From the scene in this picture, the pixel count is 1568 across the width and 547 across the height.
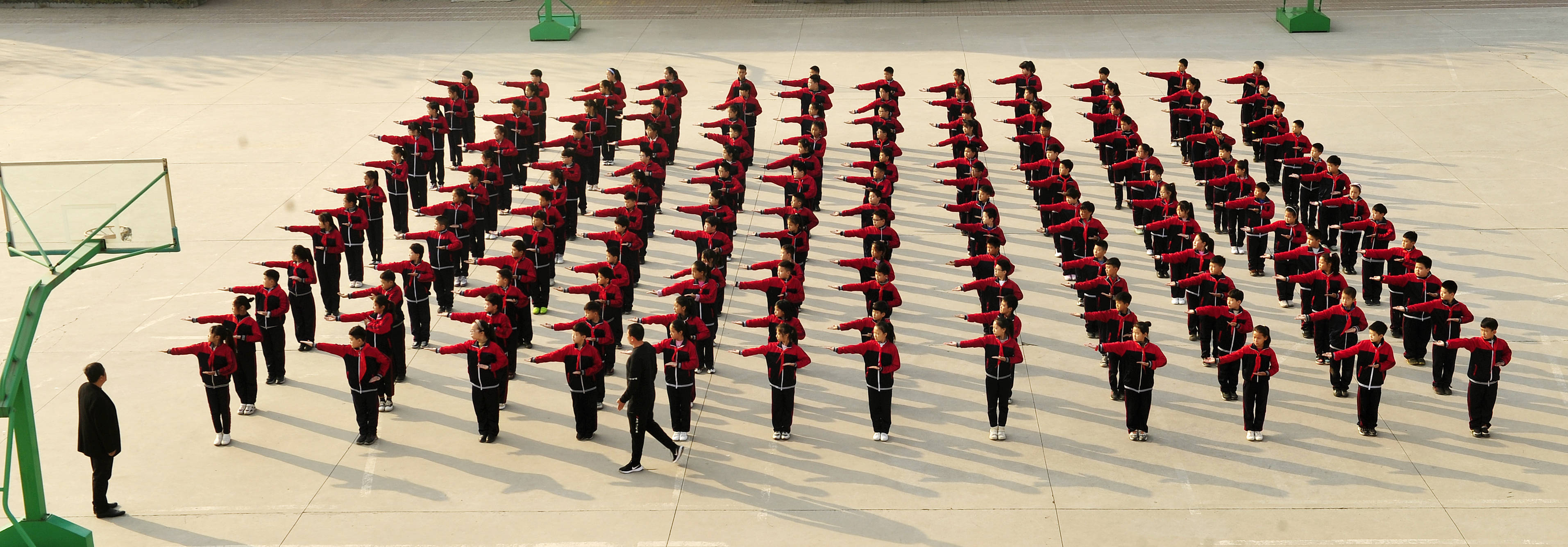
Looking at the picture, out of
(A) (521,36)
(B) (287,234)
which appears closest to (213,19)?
(A) (521,36)

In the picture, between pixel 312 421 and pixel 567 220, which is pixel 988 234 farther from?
pixel 312 421

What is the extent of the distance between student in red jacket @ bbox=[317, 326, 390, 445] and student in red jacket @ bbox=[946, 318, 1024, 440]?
189 inches

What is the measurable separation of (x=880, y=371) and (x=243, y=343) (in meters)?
5.42

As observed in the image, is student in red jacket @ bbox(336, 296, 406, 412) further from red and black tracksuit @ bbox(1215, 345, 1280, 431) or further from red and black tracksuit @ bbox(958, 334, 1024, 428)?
red and black tracksuit @ bbox(1215, 345, 1280, 431)

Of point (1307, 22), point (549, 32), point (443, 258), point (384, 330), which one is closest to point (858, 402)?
point (384, 330)

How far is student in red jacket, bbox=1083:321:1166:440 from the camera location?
432 inches

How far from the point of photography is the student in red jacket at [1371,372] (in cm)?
1095

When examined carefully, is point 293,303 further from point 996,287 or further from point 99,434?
point 996,287

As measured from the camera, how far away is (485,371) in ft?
36.6

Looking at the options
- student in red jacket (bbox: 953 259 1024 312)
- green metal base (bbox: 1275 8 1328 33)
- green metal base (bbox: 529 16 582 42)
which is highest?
green metal base (bbox: 1275 8 1328 33)

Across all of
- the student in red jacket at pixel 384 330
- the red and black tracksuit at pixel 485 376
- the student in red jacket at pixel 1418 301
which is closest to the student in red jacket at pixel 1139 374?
the student in red jacket at pixel 1418 301

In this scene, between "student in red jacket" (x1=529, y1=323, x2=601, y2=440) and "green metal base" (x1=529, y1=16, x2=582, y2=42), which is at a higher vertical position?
"green metal base" (x1=529, y1=16, x2=582, y2=42)

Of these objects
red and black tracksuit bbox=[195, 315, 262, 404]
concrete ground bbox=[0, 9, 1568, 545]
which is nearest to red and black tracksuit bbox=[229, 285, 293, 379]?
A: concrete ground bbox=[0, 9, 1568, 545]

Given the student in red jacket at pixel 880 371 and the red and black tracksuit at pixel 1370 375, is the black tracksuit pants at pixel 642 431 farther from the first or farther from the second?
the red and black tracksuit at pixel 1370 375
